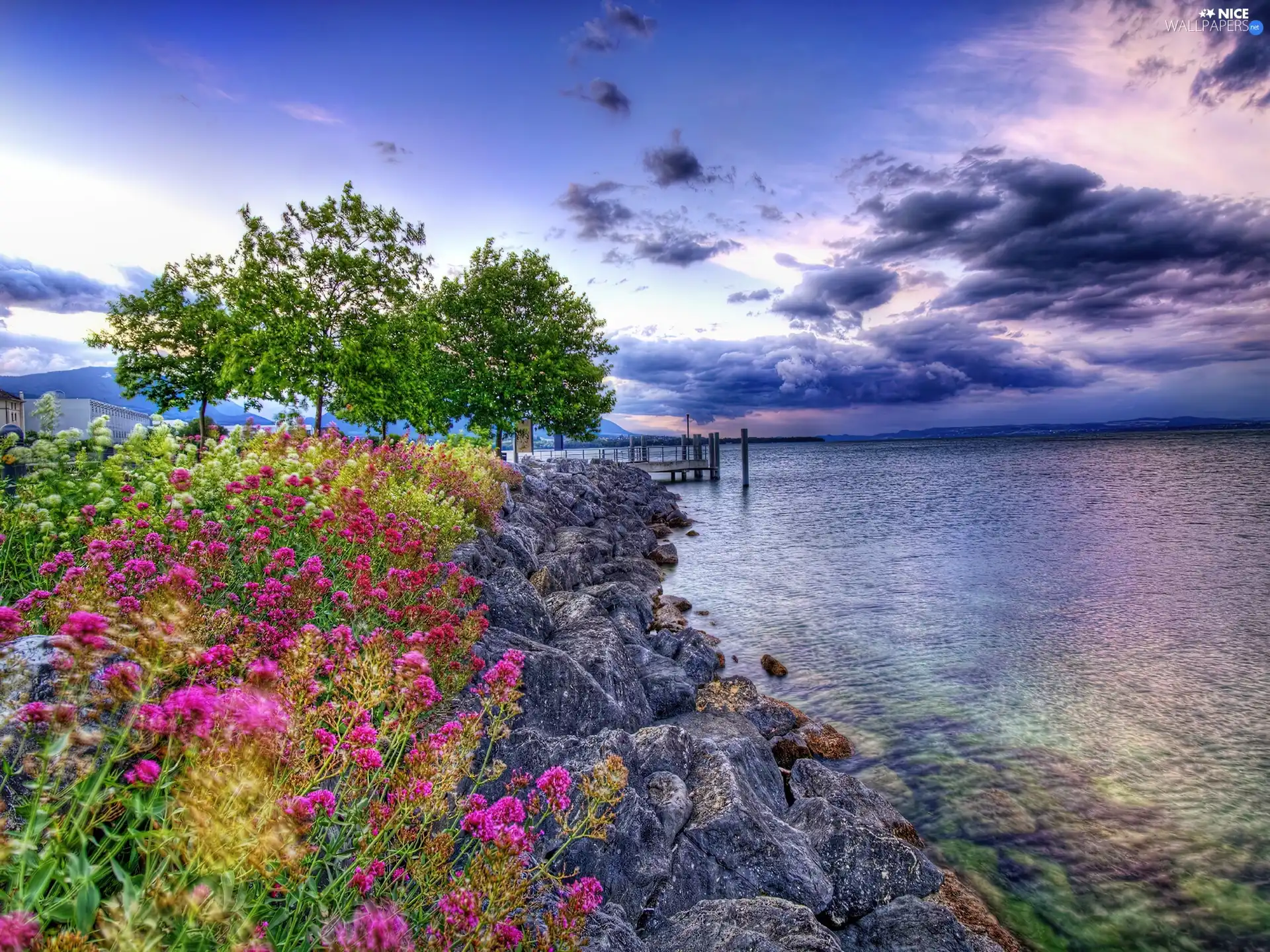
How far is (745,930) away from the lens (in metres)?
3.74

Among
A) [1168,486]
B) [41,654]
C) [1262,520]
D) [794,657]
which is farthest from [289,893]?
[1168,486]

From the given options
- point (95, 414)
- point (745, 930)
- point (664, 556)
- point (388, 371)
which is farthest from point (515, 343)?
point (745, 930)

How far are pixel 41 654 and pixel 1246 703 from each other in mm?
16184

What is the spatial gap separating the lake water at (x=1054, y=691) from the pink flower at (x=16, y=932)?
787cm

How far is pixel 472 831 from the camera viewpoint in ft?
8.33

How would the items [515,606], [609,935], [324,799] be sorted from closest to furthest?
1. [324,799]
2. [609,935]
3. [515,606]

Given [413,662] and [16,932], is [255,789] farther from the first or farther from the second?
[413,662]

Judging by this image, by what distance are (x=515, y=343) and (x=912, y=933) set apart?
97.4 feet

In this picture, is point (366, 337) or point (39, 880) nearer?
point (39, 880)

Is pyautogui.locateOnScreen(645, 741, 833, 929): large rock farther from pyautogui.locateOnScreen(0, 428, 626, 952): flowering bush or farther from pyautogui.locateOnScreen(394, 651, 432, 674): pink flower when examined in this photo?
pyautogui.locateOnScreen(394, 651, 432, 674): pink flower

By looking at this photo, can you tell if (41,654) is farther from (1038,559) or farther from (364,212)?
(1038,559)

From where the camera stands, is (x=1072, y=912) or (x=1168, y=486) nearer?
(x=1072, y=912)

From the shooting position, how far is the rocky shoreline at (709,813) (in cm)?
421

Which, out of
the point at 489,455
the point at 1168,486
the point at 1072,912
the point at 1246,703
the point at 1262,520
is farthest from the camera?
the point at 1168,486
